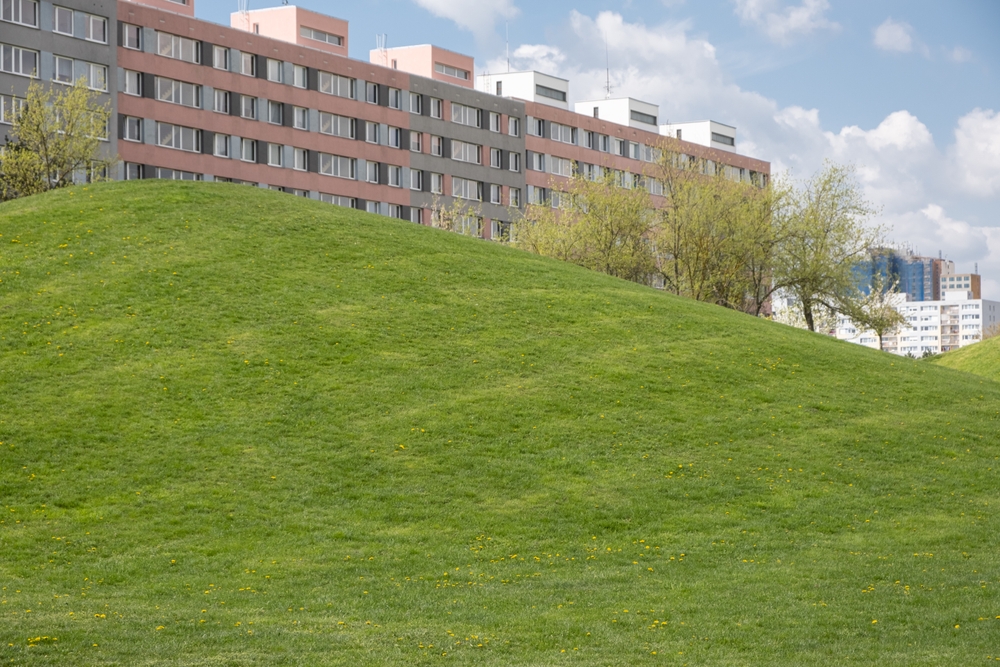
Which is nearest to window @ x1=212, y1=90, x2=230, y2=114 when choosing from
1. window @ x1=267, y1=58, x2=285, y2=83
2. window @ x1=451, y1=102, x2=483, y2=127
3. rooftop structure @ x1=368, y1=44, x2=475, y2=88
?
window @ x1=267, y1=58, x2=285, y2=83

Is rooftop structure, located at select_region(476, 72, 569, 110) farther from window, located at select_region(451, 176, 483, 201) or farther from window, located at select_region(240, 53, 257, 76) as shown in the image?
window, located at select_region(240, 53, 257, 76)

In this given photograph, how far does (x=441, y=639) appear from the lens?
52.6 feet

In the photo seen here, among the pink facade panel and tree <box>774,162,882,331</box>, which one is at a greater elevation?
the pink facade panel

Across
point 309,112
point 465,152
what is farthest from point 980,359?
point 465,152

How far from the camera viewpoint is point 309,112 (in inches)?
4114

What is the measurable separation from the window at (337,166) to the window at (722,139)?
74.6m

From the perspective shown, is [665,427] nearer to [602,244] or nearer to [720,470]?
[720,470]

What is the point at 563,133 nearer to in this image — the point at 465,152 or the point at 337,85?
the point at 465,152

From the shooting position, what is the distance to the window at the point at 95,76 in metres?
87.0

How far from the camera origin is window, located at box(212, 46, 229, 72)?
97062mm

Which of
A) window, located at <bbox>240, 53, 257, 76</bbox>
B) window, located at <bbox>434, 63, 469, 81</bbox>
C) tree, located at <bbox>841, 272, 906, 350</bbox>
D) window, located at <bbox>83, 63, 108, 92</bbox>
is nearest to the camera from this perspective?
tree, located at <bbox>841, 272, 906, 350</bbox>

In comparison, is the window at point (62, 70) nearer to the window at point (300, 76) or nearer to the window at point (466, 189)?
the window at point (300, 76)

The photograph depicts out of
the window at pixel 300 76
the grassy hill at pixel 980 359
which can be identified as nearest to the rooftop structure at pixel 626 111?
the window at pixel 300 76

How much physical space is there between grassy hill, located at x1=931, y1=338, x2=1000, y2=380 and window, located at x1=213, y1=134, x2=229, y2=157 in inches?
2376
